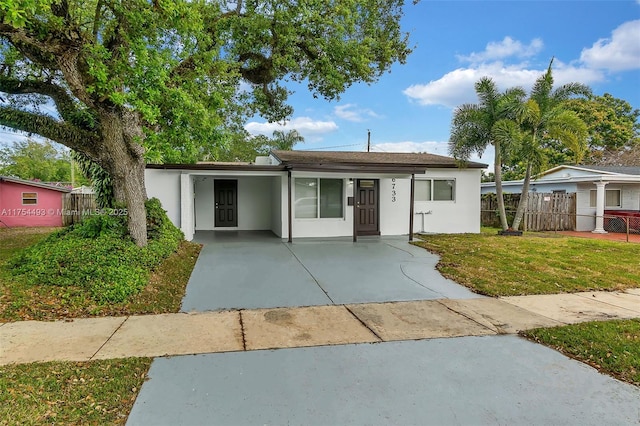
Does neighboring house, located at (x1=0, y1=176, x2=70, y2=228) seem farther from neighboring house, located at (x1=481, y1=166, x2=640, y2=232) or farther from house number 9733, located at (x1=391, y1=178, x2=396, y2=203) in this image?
neighboring house, located at (x1=481, y1=166, x2=640, y2=232)

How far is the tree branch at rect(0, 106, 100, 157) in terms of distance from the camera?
801 cm

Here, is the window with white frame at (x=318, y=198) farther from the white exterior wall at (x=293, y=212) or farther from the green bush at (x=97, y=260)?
the green bush at (x=97, y=260)

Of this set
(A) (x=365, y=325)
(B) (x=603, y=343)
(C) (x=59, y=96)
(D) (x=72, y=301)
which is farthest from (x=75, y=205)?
(B) (x=603, y=343)

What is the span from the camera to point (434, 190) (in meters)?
13.7

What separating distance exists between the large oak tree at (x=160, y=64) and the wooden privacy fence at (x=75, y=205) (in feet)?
26.7

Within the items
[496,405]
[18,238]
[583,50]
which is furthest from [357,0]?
[18,238]

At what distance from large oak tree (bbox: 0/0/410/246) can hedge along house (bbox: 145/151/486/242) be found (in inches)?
98.8

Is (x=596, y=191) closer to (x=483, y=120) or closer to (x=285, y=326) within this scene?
(x=483, y=120)

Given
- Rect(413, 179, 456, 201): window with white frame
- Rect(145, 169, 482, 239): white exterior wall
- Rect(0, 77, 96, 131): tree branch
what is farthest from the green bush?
Rect(413, 179, 456, 201): window with white frame

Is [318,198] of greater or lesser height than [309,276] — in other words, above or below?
above

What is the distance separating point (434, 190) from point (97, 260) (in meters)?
11.2

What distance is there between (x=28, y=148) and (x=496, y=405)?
160 ft

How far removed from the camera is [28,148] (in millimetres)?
38219

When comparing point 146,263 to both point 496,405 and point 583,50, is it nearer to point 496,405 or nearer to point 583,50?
point 496,405
